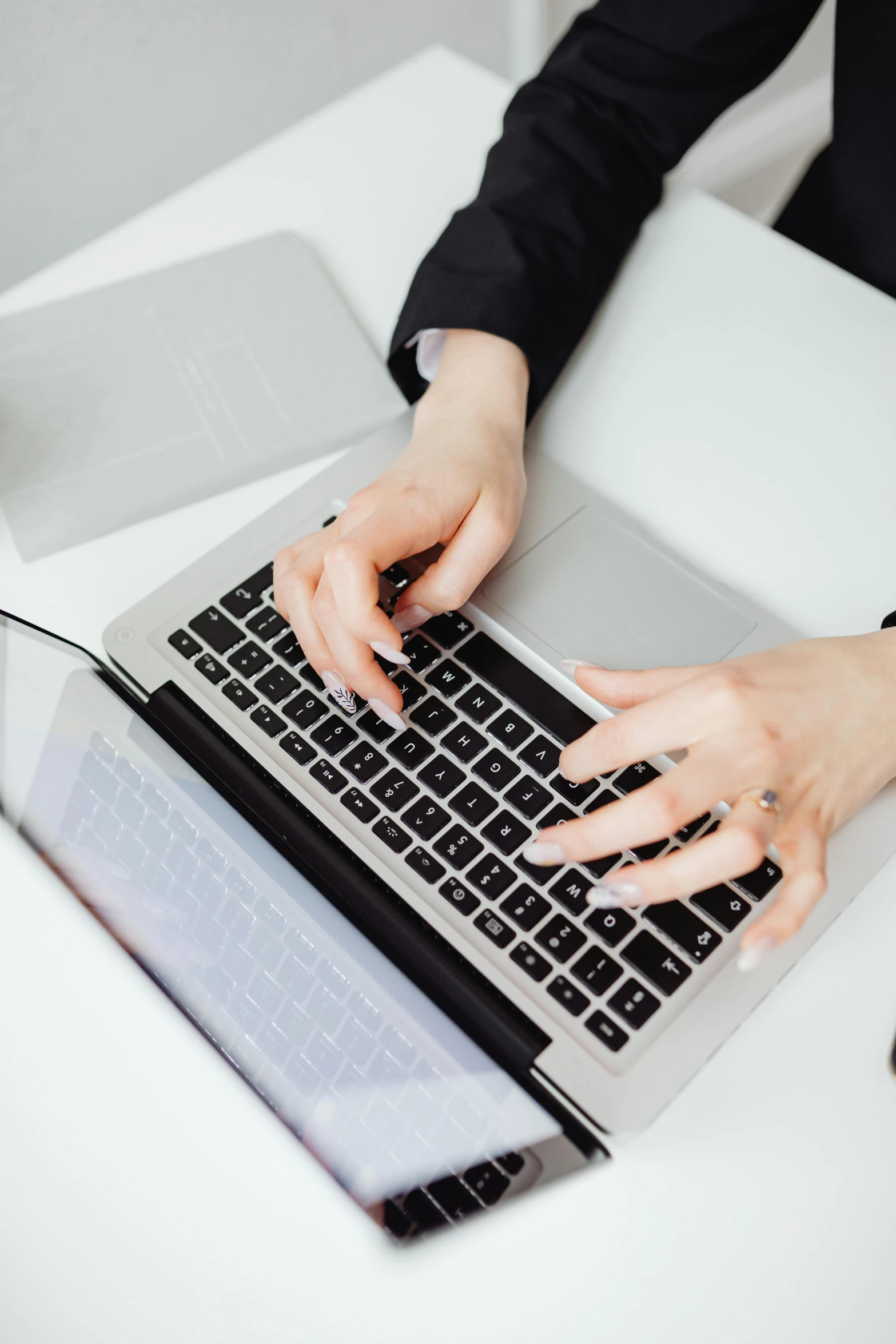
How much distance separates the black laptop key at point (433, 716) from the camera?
1.58ft

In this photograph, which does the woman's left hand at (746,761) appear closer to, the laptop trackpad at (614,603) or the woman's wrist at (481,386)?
the laptop trackpad at (614,603)

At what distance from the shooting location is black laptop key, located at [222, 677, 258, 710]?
498 mm

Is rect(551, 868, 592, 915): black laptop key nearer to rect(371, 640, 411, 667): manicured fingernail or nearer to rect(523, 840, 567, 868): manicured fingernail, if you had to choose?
rect(523, 840, 567, 868): manicured fingernail

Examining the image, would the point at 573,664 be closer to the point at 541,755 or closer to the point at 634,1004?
the point at 541,755

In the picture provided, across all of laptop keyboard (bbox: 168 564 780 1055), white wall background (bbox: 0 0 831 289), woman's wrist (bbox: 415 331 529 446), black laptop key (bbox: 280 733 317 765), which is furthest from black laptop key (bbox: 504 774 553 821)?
white wall background (bbox: 0 0 831 289)

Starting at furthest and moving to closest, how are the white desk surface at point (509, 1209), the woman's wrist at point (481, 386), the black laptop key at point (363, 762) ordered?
the woman's wrist at point (481, 386), the black laptop key at point (363, 762), the white desk surface at point (509, 1209)

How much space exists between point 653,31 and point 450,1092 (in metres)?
0.70

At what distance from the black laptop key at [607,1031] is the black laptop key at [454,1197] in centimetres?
8

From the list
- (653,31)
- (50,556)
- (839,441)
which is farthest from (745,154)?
(50,556)

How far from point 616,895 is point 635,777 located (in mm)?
78

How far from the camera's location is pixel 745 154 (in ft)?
5.44

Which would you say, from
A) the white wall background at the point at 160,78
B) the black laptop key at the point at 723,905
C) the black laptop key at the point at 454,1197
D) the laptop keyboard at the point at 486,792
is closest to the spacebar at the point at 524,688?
the laptop keyboard at the point at 486,792

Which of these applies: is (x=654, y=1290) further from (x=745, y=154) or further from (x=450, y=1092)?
(x=745, y=154)

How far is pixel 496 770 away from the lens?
0.47 metres
